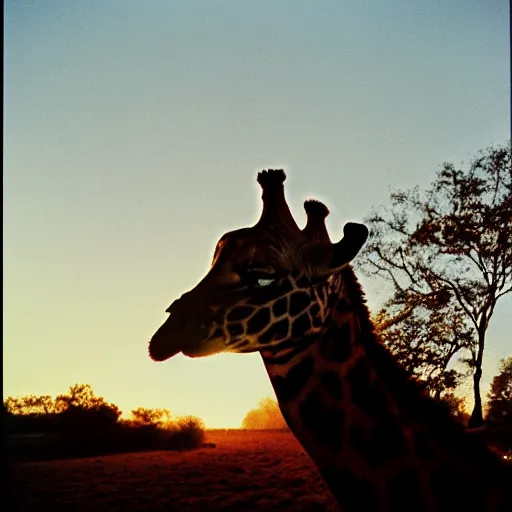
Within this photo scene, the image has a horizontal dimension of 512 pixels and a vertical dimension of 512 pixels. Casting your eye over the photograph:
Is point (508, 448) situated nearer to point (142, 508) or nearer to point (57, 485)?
point (142, 508)

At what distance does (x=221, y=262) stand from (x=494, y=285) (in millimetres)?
16141

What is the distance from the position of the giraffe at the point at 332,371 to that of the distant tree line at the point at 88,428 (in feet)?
44.2

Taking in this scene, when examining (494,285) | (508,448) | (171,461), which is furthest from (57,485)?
(494,285)

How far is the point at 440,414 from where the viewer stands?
120 inches

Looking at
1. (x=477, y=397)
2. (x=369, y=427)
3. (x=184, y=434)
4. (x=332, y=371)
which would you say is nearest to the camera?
(x=369, y=427)

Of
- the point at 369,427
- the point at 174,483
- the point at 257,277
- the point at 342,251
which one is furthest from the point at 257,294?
the point at 174,483

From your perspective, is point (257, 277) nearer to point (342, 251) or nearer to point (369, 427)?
point (342, 251)

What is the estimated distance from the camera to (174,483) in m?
11.8

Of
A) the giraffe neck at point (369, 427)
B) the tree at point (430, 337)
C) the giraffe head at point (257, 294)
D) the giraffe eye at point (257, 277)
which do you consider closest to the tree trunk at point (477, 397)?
the tree at point (430, 337)

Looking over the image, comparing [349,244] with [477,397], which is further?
[477,397]

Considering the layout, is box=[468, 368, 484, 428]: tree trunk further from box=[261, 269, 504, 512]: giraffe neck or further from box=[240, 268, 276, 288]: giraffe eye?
box=[240, 268, 276, 288]: giraffe eye

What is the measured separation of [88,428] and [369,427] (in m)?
15.3

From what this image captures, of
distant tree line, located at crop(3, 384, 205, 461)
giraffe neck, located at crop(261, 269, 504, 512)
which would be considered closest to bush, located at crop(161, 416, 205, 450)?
distant tree line, located at crop(3, 384, 205, 461)

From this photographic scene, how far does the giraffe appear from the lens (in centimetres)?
284
